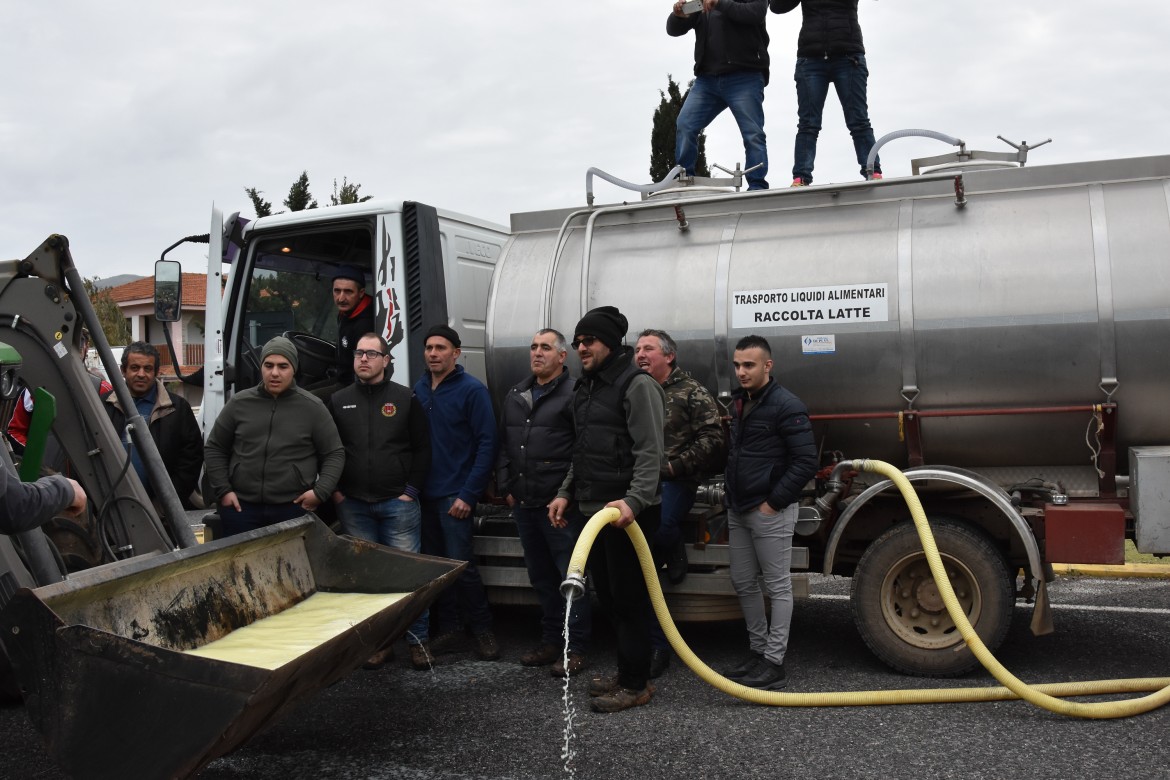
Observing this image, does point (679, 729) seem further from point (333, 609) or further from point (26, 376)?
point (26, 376)

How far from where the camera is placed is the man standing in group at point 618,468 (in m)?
5.25

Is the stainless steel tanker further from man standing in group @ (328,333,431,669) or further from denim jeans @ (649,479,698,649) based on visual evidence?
man standing in group @ (328,333,431,669)

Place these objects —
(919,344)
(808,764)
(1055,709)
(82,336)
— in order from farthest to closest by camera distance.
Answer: (919,344) → (82,336) → (1055,709) → (808,764)

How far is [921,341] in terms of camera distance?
19.0 feet

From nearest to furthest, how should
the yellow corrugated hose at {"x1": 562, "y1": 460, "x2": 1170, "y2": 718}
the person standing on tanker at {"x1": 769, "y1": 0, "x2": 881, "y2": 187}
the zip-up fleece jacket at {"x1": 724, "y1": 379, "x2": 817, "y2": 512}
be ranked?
the yellow corrugated hose at {"x1": 562, "y1": 460, "x2": 1170, "y2": 718}
the zip-up fleece jacket at {"x1": 724, "y1": 379, "x2": 817, "y2": 512}
the person standing on tanker at {"x1": 769, "y1": 0, "x2": 881, "y2": 187}

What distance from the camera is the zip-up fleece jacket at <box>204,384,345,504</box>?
5902 millimetres

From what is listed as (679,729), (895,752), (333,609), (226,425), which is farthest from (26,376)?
(895,752)

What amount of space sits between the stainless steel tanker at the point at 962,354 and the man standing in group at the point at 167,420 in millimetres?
2851

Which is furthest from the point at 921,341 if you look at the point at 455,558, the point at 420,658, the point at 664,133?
the point at 664,133

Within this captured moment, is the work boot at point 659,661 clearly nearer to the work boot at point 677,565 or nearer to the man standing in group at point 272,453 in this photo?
the work boot at point 677,565

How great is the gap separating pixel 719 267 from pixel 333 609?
9.49ft

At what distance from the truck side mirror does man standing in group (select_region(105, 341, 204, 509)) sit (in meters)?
0.56

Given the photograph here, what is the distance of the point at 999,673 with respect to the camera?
4.97 metres

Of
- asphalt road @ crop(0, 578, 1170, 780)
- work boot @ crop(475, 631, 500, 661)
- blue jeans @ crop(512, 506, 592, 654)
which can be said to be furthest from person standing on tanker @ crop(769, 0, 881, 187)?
work boot @ crop(475, 631, 500, 661)
